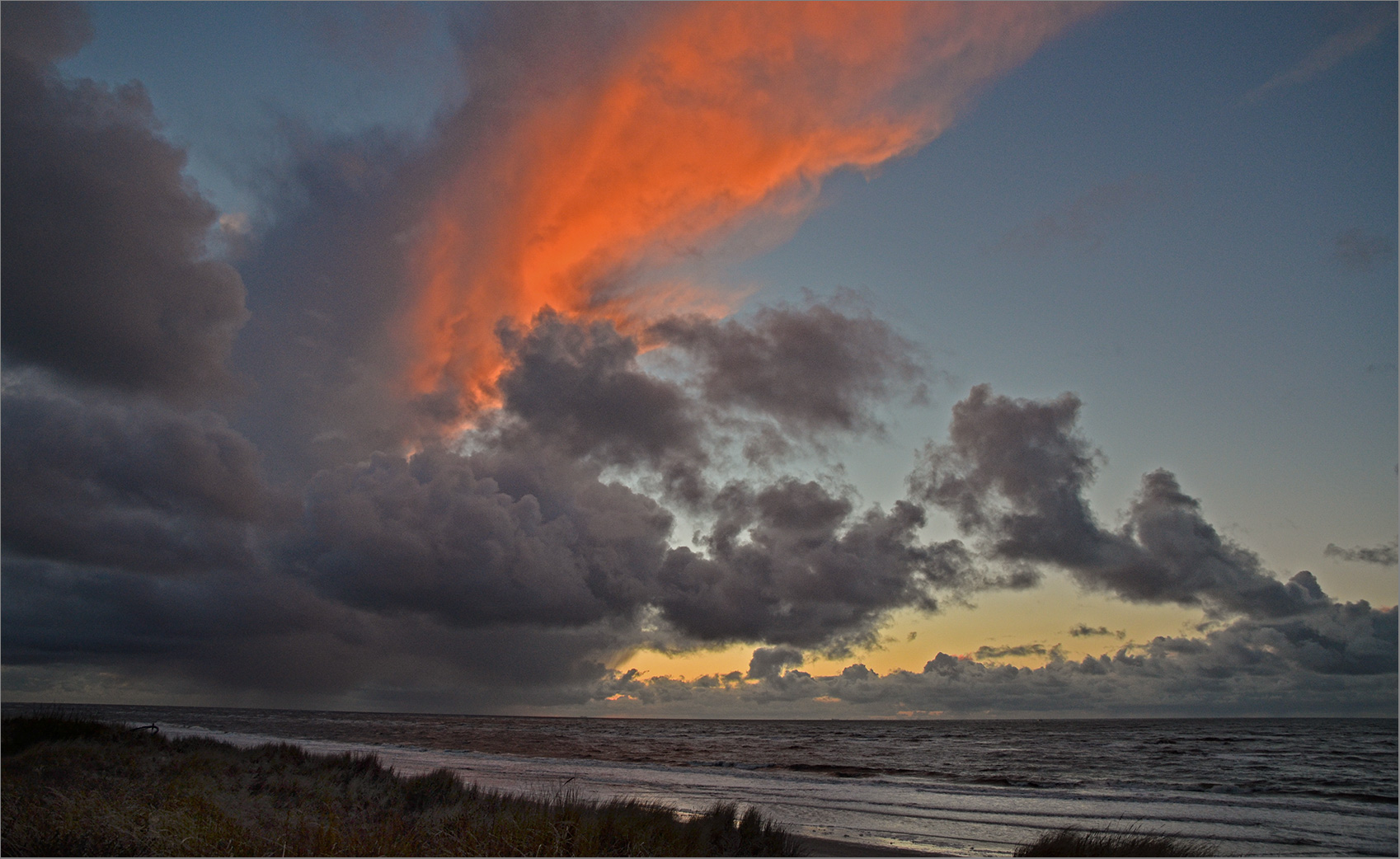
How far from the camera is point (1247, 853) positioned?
71.8 feet

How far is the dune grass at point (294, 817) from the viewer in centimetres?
1222

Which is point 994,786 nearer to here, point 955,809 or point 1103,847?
point 955,809

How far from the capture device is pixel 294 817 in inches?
621

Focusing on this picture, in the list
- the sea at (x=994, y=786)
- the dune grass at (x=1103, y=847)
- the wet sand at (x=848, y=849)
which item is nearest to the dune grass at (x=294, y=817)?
the wet sand at (x=848, y=849)

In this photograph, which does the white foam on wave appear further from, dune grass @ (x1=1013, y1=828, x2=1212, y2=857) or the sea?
dune grass @ (x1=1013, y1=828, x2=1212, y2=857)

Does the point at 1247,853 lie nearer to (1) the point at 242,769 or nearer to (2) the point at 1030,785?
(2) the point at 1030,785

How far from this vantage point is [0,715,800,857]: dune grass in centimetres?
1222

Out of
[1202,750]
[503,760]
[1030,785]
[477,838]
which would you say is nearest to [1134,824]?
[1030,785]

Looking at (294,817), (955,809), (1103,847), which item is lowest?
(955,809)

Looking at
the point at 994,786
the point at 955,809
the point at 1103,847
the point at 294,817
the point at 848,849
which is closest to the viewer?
the point at 294,817

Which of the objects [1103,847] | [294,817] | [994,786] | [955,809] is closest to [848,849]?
[1103,847]

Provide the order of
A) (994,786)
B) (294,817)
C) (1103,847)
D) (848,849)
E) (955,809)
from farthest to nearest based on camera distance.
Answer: (994,786), (955,809), (848,849), (1103,847), (294,817)

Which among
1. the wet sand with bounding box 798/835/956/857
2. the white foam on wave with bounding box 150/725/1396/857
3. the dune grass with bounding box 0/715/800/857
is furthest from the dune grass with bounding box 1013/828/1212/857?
the dune grass with bounding box 0/715/800/857

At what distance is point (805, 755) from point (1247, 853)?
50033mm
